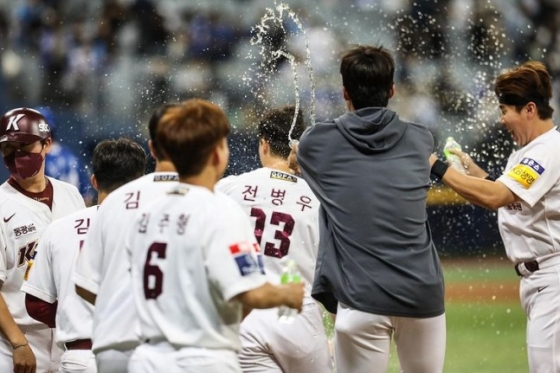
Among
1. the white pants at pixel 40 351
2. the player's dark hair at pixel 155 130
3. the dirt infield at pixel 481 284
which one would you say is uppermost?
the player's dark hair at pixel 155 130

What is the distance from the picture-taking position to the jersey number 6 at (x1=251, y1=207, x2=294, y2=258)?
4582 millimetres

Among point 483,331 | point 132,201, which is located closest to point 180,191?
point 132,201

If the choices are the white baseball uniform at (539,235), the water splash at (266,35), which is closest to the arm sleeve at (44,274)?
the white baseball uniform at (539,235)

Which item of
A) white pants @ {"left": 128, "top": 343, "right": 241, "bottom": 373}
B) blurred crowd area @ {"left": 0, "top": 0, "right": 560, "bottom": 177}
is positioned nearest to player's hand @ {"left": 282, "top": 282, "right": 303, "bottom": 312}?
white pants @ {"left": 128, "top": 343, "right": 241, "bottom": 373}

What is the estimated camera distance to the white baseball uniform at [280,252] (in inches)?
181

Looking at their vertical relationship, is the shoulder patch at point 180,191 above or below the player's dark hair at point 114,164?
above

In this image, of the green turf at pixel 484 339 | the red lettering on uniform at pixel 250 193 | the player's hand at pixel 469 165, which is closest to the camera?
the red lettering on uniform at pixel 250 193

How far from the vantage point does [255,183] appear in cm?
464

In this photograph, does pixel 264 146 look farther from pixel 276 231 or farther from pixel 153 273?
pixel 153 273

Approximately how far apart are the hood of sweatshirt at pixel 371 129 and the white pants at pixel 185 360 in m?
1.21

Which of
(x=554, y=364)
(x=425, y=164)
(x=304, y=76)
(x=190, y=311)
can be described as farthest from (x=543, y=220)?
(x=304, y=76)

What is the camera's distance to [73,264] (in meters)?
4.32

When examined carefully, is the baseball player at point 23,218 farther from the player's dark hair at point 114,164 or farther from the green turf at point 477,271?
the green turf at point 477,271

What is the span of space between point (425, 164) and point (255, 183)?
90 centimetres
